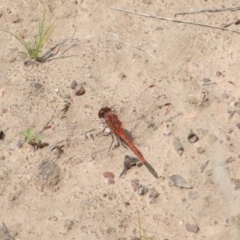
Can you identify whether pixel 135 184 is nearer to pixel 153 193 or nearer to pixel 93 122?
pixel 153 193

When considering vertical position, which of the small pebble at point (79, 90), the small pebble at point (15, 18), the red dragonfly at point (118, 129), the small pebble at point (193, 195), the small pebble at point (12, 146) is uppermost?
the small pebble at point (15, 18)

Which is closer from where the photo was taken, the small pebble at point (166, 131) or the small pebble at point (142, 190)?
the small pebble at point (142, 190)

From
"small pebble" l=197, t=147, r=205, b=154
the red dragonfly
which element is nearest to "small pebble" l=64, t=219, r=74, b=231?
the red dragonfly

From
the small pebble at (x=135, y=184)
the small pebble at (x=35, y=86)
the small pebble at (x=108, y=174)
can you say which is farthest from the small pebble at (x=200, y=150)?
the small pebble at (x=35, y=86)

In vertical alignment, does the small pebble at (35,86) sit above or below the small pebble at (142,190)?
above

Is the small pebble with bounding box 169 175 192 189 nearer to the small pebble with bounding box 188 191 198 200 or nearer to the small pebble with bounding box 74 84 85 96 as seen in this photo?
the small pebble with bounding box 188 191 198 200

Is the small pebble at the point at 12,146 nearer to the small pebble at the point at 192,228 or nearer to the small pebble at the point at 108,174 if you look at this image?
the small pebble at the point at 108,174

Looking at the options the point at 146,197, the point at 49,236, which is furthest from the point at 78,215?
the point at 146,197
